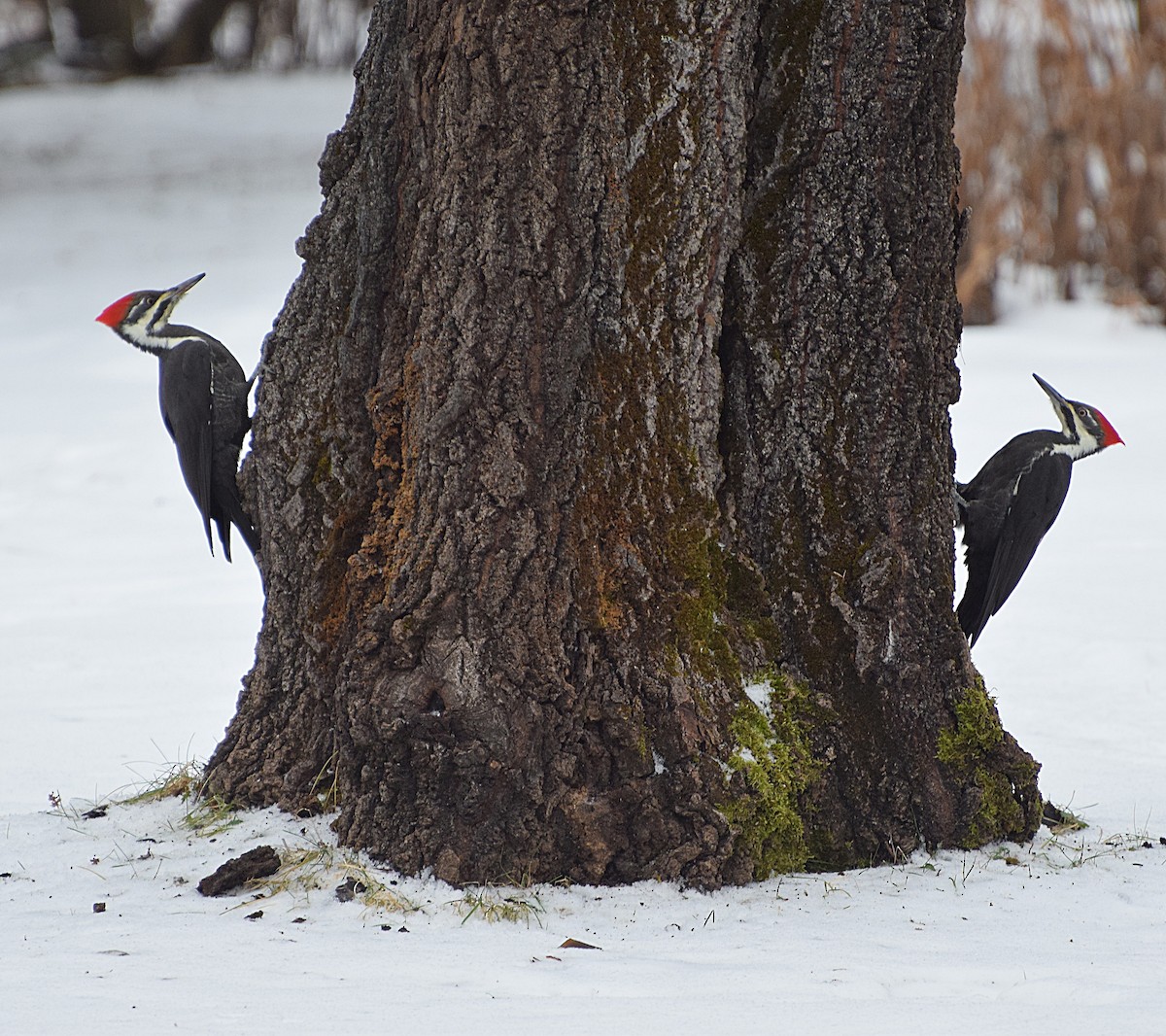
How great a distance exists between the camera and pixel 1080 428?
4.41 meters

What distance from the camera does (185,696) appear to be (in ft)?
16.7

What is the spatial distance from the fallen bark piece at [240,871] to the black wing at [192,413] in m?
1.28

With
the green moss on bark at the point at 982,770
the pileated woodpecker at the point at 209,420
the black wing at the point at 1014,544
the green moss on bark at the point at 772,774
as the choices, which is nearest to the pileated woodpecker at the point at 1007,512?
the black wing at the point at 1014,544

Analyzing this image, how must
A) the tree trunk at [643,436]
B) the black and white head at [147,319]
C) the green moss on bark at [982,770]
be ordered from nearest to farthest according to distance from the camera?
the tree trunk at [643,436] < the green moss on bark at [982,770] < the black and white head at [147,319]

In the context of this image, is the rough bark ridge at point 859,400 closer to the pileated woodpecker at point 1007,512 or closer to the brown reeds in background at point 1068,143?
the pileated woodpecker at point 1007,512

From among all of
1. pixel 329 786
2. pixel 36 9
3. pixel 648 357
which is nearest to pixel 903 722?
pixel 648 357

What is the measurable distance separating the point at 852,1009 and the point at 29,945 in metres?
1.58

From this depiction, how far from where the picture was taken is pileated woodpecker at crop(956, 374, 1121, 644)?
12.5 ft

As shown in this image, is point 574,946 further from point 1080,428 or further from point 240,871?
point 1080,428

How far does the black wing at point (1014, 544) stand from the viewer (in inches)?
150

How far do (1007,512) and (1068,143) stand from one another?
8487 mm

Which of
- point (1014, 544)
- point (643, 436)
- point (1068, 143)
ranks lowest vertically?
point (1014, 544)

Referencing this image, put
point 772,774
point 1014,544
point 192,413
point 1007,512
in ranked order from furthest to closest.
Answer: point 192,413, point 1007,512, point 1014,544, point 772,774

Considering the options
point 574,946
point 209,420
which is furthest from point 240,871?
point 209,420
